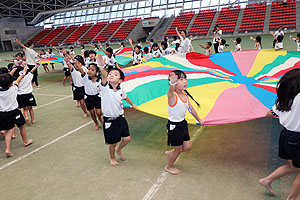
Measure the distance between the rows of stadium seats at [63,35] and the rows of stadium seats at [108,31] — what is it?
18.2 feet

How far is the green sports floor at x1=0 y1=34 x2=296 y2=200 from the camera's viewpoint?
2.05m

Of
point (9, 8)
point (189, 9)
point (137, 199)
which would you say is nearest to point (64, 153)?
point (137, 199)

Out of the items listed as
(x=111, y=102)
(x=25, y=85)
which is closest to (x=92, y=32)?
(x=25, y=85)

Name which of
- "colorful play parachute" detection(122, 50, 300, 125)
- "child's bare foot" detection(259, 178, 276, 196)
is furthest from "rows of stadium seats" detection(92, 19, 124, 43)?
"child's bare foot" detection(259, 178, 276, 196)

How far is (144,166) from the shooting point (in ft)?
8.17

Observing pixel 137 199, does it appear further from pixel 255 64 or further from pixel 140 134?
pixel 255 64

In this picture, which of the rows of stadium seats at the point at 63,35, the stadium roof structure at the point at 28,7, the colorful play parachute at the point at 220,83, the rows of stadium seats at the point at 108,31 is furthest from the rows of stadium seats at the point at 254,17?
the stadium roof structure at the point at 28,7

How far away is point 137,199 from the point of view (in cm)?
196

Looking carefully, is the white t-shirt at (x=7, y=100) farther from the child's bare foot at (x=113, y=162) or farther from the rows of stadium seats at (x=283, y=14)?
the rows of stadium seats at (x=283, y=14)

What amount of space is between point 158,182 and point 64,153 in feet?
4.85

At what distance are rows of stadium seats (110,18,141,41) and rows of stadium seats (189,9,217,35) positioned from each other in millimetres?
6960

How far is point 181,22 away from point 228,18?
4.56m

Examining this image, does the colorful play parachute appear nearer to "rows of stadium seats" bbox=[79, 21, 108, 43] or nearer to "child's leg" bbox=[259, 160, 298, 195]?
"child's leg" bbox=[259, 160, 298, 195]

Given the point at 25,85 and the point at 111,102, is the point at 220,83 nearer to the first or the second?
the point at 111,102
